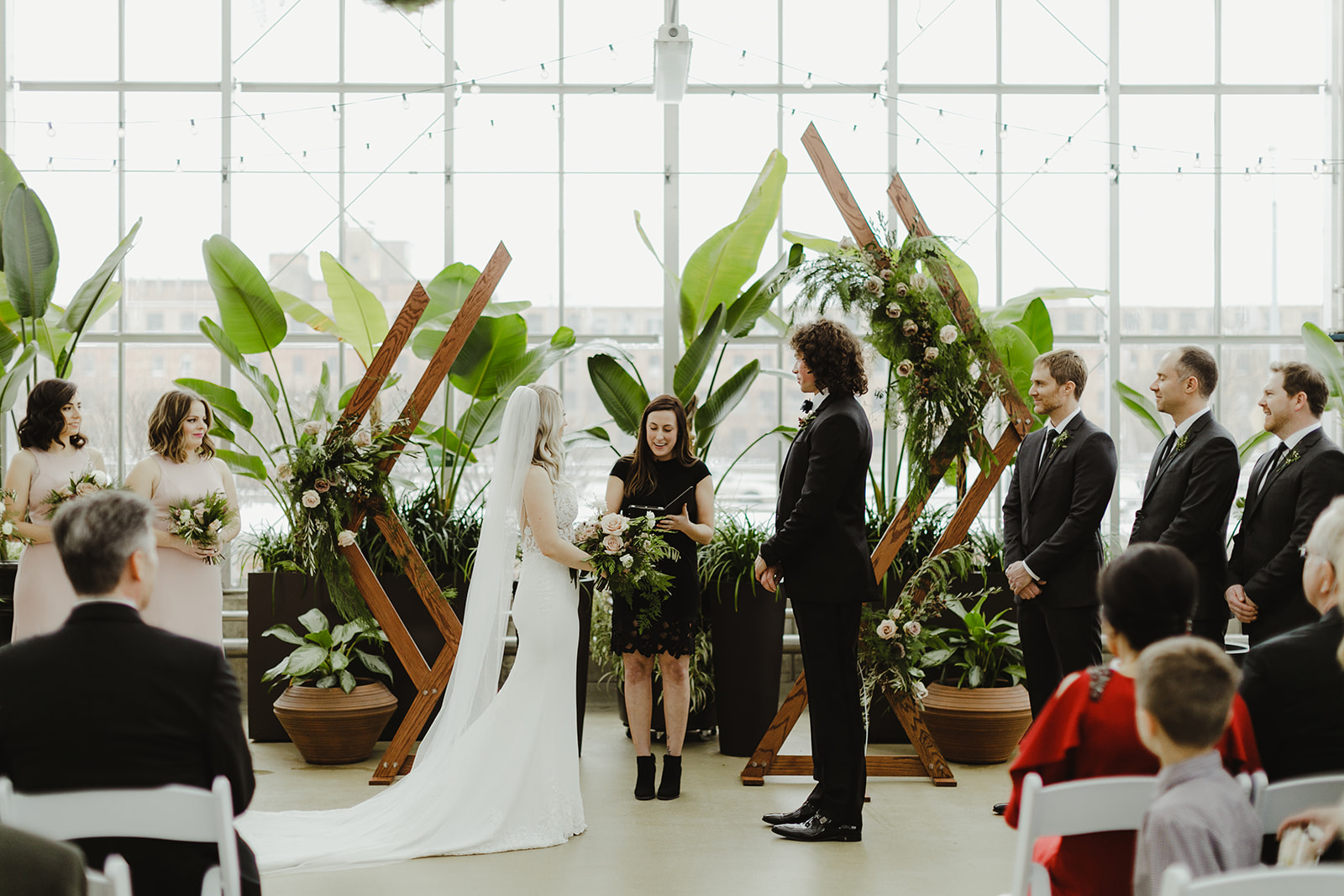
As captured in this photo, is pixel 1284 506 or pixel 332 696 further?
pixel 332 696

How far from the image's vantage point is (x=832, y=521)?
3.92 m

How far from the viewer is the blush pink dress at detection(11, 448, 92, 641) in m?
4.58

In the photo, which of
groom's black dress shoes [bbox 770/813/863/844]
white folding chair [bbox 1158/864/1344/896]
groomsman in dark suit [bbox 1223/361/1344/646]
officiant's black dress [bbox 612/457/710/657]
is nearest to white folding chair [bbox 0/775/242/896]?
white folding chair [bbox 1158/864/1344/896]

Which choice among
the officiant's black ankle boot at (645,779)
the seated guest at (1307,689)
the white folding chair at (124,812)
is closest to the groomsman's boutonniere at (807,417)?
the officiant's black ankle boot at (645,779)

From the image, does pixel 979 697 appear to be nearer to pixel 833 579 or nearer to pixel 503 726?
pixel 833 579

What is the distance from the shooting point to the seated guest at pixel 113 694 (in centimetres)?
195

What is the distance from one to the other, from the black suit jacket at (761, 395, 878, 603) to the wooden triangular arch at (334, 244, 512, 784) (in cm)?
168

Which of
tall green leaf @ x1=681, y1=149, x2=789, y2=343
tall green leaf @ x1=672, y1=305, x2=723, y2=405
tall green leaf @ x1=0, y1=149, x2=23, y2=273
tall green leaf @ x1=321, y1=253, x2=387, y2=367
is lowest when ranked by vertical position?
tall green leaf @ x1=672, y1=305, x2=723, y2=405

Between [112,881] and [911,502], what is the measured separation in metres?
3.59

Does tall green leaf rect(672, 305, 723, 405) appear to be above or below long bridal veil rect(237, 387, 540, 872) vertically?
above

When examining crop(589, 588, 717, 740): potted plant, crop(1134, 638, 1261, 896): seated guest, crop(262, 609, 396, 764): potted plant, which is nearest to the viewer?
crop(1134, 638, 1261, 896): seated guest

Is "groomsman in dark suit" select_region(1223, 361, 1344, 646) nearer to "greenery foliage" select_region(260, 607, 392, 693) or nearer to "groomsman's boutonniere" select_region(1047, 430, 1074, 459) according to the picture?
"groomsman's boutonniere" select_region(1047, 430, 1074, 459)

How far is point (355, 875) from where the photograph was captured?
141 inches

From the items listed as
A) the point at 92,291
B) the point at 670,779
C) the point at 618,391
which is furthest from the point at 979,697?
the point at 92,291
